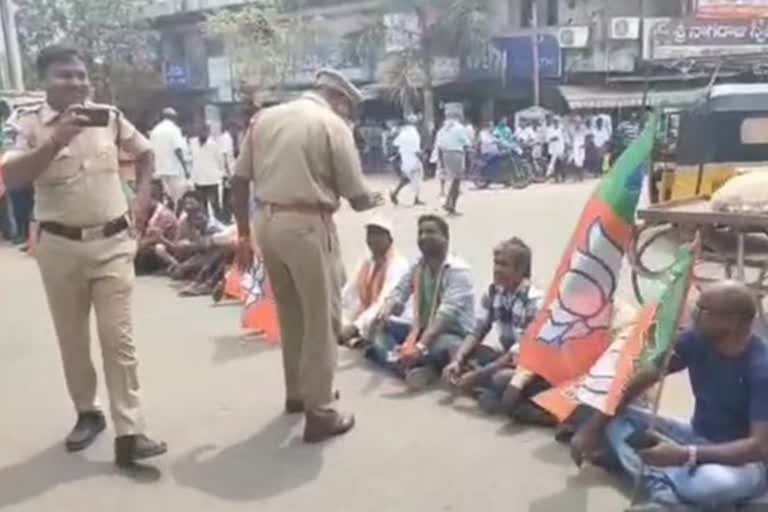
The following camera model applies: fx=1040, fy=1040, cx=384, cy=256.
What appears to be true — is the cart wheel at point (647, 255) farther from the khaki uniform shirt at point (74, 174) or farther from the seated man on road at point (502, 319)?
the khaki uniform shirt at point (74, 174)

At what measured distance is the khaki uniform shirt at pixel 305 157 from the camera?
4.32 metres

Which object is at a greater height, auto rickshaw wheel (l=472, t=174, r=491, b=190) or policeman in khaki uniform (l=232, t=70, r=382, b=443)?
policeman in khaki uniform (l=232, t=70, r=382, b=443)

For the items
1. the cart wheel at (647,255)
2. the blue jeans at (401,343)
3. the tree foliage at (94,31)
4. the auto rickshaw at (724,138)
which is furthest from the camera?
the tree foliage at (94,31)

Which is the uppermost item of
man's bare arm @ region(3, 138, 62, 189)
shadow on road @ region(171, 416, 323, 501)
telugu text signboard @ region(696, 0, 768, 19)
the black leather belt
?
telugu text signboard @ region(696, 0, 768, 19)

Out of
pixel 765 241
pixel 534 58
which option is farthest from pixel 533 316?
pixel 534 58

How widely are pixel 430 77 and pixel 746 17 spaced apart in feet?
27.4

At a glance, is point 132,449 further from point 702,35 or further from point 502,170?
point 702,35

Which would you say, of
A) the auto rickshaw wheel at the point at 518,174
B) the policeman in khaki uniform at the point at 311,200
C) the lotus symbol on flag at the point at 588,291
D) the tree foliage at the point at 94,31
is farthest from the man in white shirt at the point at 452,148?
the tree foliage at the point at 94,31

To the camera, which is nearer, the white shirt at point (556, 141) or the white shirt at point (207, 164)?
the white shirt at point (207, 164)

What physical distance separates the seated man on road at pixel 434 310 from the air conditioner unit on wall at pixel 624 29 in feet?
74.7

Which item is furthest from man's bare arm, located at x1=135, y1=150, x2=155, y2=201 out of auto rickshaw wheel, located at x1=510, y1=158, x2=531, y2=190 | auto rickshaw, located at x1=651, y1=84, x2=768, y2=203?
auto rickshaw wheel, located at x1=510, y1=158, x2=531, y2=190

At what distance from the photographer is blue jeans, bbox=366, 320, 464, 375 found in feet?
17.5

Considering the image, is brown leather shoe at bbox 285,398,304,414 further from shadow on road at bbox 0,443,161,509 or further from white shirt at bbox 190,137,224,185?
white shirt at bbox 190,137,224,185

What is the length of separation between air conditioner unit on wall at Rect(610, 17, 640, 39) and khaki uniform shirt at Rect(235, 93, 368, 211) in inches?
939
